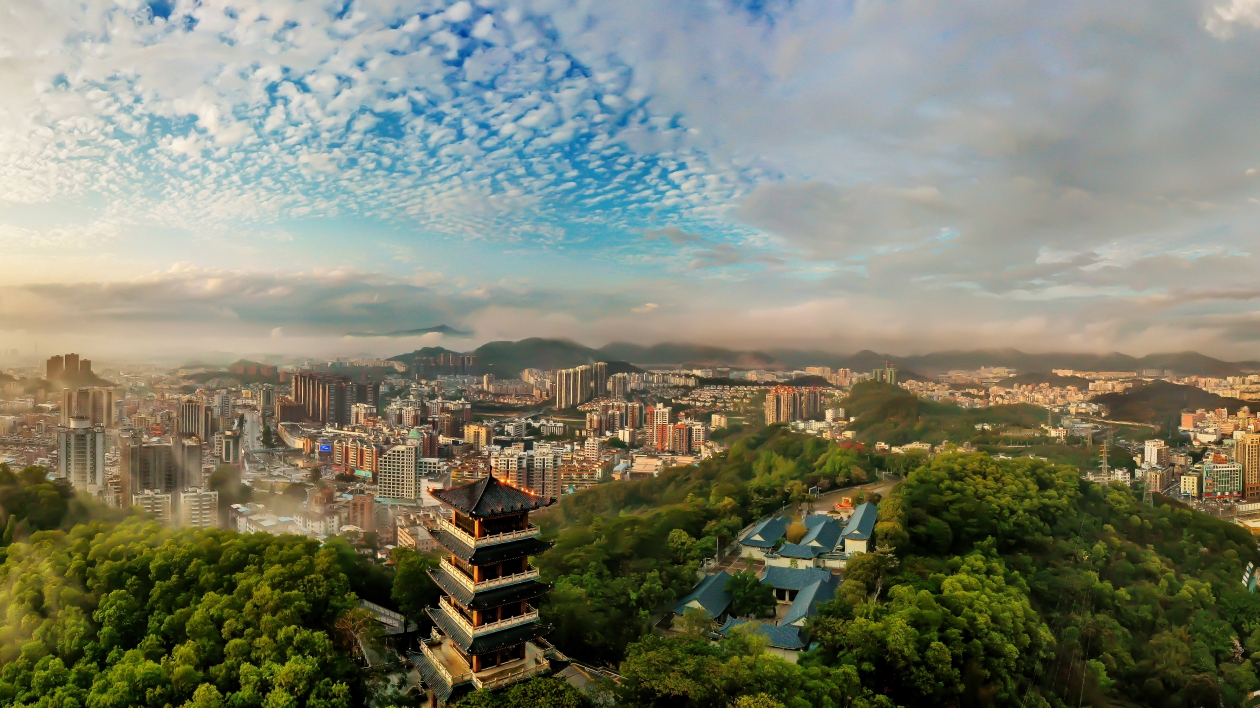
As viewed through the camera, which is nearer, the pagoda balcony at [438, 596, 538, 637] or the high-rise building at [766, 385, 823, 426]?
the pagoda balcony at [438, 596, 538, 637]

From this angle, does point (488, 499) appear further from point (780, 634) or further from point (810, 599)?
point (810, 599)

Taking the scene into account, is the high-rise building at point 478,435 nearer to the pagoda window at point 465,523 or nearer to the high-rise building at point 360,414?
the high-rise building at point 360,414

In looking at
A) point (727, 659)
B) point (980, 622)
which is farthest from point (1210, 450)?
point (727, 659)

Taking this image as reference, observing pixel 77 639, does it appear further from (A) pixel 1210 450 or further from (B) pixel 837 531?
(A) pixel 1210 450

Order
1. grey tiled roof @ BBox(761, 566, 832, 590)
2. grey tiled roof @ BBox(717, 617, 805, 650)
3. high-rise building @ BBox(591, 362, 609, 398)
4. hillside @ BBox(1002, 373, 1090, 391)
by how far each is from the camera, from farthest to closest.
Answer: high-rise building @ BBox(591, 362, 609, 398)
hillside @ BBox(1002, 373, 1090, 391)
grey tiled roof @ BBox(761, 566, 832, 590)
grey tiled roof @ BBox(717, 617, 805, 650)

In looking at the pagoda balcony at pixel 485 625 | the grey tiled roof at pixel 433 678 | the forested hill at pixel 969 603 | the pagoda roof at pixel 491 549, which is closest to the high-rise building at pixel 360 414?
the forested hill at pixel 969 603

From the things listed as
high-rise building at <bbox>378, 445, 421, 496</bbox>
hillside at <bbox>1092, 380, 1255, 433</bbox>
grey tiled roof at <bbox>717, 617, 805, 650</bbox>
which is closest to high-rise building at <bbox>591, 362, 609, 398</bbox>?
high-rise building at <bbox>378, 445, 421, 496</bbox>

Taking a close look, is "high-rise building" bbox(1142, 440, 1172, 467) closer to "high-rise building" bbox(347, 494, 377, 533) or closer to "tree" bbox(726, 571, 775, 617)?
"tree" bbox(726, 571, 775, 617)

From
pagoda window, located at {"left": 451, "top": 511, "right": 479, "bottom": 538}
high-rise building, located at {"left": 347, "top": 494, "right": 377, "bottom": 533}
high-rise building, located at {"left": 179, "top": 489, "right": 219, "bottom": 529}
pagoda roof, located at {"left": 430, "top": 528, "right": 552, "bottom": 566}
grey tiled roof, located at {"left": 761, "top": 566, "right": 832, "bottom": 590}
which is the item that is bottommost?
high-rise building, located at {"left": 347, "top": 494, "right": 377, "bottom": 533}
